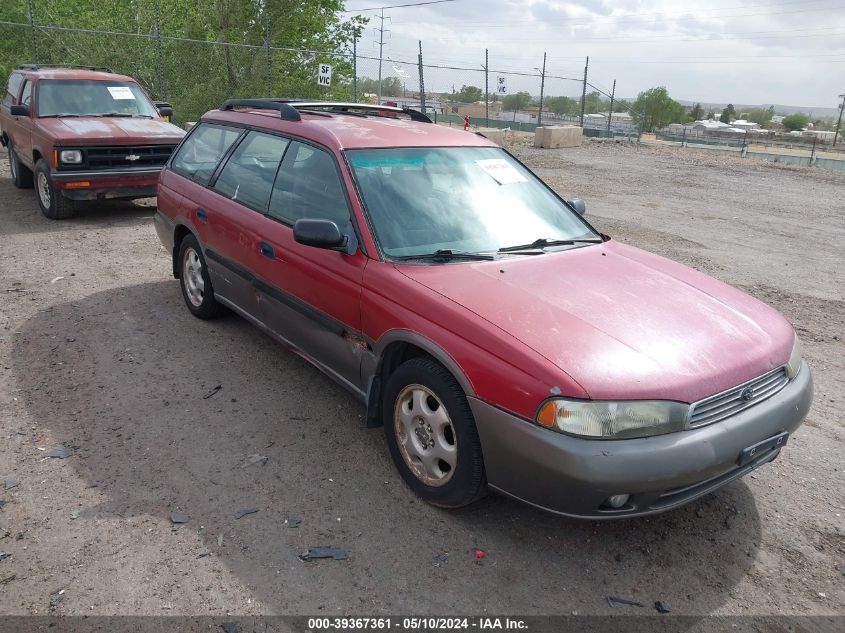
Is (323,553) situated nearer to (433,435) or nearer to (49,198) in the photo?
(433,435)

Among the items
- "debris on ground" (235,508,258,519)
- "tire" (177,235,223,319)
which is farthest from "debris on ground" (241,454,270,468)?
"tire" (177,235,223,319)

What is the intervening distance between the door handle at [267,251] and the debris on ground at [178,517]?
1653mm

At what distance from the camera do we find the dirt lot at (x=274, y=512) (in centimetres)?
274

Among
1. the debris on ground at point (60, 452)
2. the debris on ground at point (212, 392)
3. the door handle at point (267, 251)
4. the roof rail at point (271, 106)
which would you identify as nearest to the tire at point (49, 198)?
the roof rail at point (271, 106)

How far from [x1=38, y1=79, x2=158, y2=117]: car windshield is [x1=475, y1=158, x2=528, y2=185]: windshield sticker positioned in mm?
→ 7506

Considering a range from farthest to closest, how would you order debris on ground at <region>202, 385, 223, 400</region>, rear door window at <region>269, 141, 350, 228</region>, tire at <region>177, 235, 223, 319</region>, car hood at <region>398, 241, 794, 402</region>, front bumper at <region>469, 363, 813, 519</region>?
tire at <region>177, 235, 223, 319</region>, debris on ground at <region>202, 385, 223, 400</region>, rear door window at <region>269, 141, 350, 228</region>, car hood at <region>398, 241, 794, 402</region>, front bumper at <region>469, 363, 813, 519</region>

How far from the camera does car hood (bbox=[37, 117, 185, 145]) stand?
839 centimetres

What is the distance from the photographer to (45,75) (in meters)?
9.38

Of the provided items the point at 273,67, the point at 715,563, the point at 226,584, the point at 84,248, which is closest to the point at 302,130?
the point at 226,584

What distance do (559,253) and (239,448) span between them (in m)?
2.14

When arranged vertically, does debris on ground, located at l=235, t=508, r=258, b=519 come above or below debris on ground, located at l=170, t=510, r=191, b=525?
above

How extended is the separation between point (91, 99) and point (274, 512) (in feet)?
28.2

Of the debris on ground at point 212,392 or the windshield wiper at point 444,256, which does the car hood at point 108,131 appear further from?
the windshield wiper at point 444,256

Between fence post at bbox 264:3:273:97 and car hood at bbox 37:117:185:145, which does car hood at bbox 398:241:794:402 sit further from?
fence post at bbox 264:3:273:97
